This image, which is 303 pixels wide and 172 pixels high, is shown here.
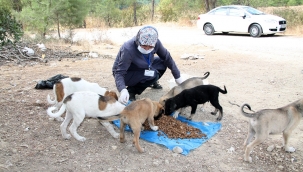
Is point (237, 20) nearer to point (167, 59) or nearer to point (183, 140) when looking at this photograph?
point (167, 59)

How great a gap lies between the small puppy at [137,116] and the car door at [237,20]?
13.0 m

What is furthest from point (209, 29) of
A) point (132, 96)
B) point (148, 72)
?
point (148, 72)

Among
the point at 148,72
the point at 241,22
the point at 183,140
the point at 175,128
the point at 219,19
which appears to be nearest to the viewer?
the point at 183,140

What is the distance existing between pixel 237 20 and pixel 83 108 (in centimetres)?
1407

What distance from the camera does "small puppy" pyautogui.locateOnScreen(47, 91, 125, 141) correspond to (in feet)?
13.6

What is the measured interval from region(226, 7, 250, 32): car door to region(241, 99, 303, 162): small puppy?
1267 centimetres

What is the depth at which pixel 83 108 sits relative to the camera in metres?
4.19

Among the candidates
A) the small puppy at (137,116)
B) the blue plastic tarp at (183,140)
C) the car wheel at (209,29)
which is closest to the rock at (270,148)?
the blue plastic tarp at (183,140)

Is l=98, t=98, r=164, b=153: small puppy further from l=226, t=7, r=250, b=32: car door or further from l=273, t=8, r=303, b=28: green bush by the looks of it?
l=273, t=8, r=303, b=28: green bush

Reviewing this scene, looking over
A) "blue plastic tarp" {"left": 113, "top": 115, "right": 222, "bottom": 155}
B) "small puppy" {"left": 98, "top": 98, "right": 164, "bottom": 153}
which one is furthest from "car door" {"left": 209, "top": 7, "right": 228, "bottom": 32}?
"small puppy" {"left": 98, "top": 98, "right": 164, "bottom": 153}

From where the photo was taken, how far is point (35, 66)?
30.4ft

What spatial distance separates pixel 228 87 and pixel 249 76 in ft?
4.29

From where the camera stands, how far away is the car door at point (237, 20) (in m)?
16.1

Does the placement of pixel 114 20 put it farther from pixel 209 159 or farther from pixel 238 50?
pixel 209 159
